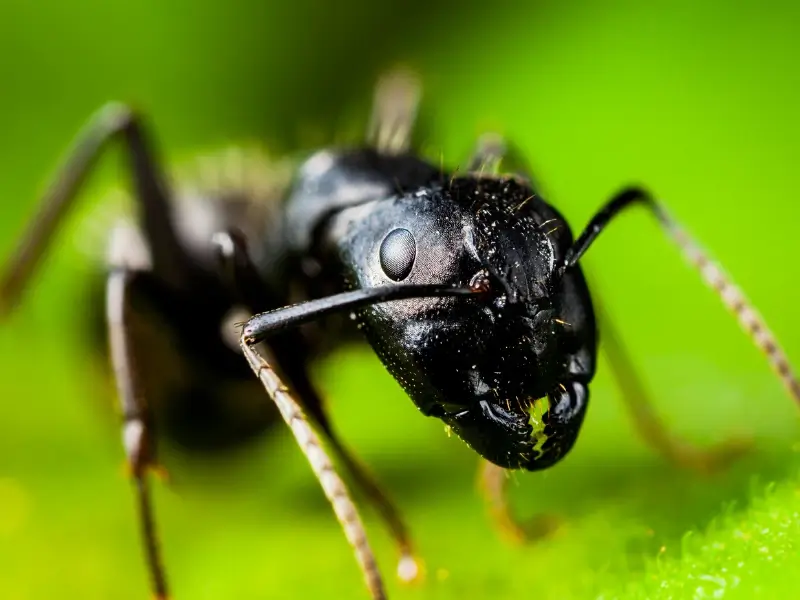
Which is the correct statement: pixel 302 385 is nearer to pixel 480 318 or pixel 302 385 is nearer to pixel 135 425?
pixel 135 425

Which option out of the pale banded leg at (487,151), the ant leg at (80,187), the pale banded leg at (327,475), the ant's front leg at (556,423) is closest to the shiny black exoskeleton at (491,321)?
the ant's front leg at (556,423)

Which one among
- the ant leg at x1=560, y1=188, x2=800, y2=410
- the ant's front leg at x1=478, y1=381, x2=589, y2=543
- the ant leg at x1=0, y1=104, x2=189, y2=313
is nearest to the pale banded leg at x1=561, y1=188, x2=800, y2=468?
the ant leg at x1=560, y1=188, x2=800, y2=410

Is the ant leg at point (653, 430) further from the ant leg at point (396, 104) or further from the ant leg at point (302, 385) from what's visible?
the ant leg at point (396, 104)

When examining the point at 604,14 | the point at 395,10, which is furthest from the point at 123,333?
the point at 395,10

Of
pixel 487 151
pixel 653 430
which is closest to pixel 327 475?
pixel 653 430

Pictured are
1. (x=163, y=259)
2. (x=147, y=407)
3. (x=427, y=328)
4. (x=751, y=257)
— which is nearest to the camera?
(x=427, y=328)

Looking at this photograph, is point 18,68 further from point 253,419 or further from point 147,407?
point 147,407
